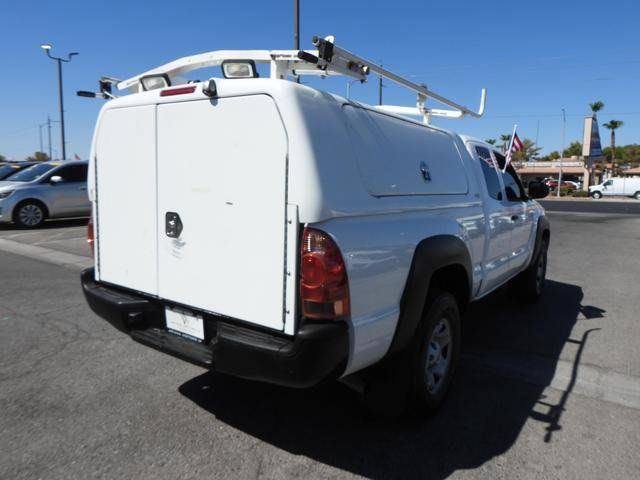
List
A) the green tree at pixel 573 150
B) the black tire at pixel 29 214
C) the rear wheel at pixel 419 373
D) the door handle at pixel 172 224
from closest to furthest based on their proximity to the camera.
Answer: the door handle at pixel 172 224 < the rear wheel at pixel 419 373 < the black tire at pixel 29 214 < the green tree at pixel 573 150

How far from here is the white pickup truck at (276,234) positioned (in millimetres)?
2439

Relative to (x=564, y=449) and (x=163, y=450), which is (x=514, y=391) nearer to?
(x=564, y=449)

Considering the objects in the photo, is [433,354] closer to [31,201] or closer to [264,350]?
[264,350]

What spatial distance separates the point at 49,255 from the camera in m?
9.08

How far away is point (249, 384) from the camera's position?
378 centimetres

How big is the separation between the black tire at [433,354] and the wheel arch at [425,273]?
0.12 metres

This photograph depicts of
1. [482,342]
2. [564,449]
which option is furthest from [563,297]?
[564,449]

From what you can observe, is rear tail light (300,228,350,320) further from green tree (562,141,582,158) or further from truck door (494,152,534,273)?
green tree (562,141,582,158)

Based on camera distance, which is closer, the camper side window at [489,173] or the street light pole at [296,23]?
the camper side window at [489,173]

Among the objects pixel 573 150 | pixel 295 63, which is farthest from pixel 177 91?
pixel 573 150

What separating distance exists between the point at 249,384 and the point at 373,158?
197 centimetres

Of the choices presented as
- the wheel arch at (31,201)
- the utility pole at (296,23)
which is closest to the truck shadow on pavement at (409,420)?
the utility pole at (296,23)

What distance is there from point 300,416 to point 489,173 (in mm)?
2787

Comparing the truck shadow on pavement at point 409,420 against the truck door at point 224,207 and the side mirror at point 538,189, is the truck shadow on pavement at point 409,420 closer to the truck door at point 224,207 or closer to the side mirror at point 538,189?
the truck door at point 224,207
